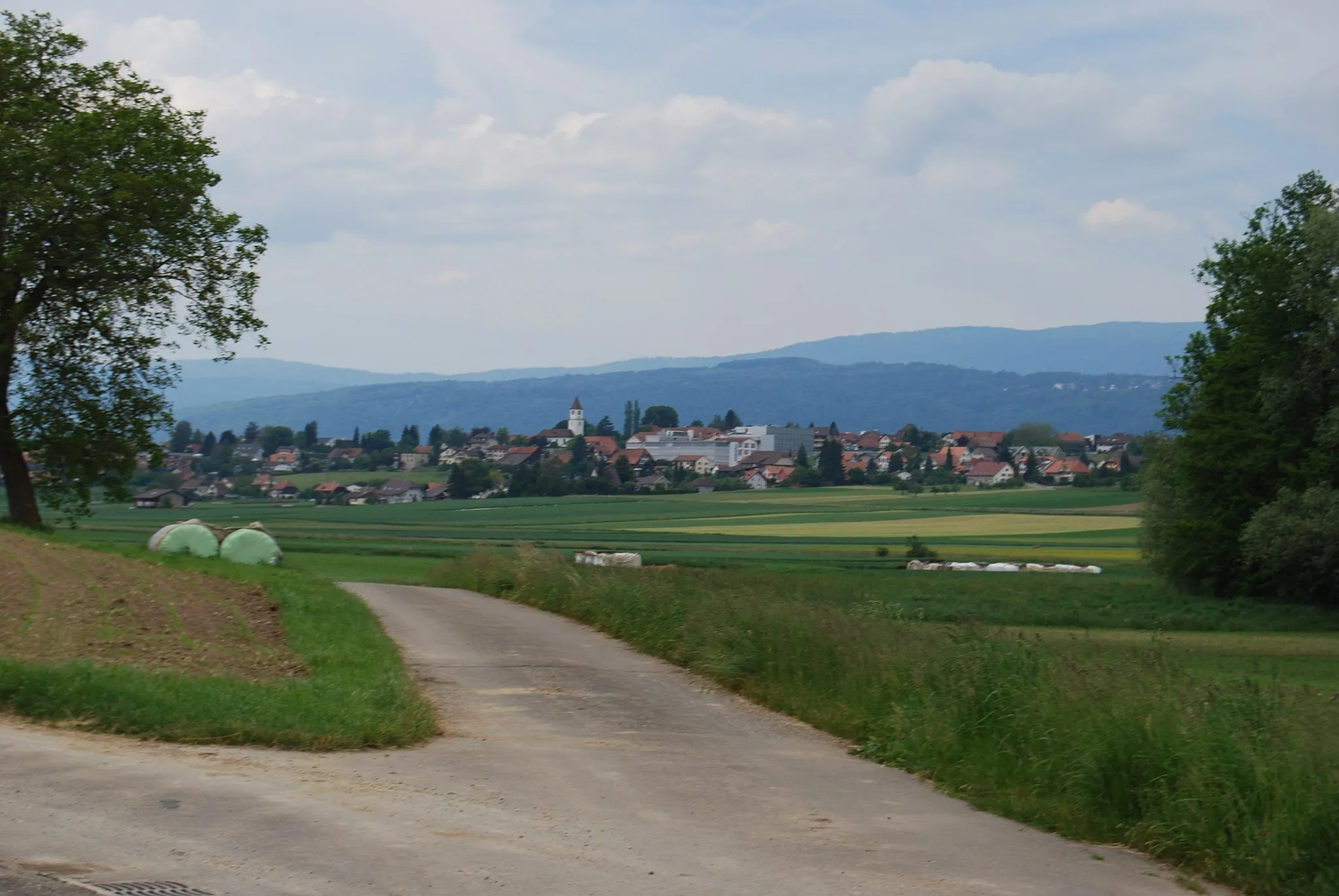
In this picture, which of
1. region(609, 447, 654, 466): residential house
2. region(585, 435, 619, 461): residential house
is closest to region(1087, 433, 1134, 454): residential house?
region(609, 447, 654, 466): residential house

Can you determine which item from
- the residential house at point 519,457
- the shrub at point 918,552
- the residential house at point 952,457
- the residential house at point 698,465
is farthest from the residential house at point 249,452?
the shrub at point 918,552

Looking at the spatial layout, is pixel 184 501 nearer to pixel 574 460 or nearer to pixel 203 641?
pixel 574 460

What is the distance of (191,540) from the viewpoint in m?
35.2

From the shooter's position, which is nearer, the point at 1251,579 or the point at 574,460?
the point at 1251,579

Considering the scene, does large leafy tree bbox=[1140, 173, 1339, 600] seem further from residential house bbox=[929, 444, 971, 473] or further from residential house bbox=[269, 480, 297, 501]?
residential house bbox=[929, 444, 971, 473]

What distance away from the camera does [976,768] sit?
9.64 m

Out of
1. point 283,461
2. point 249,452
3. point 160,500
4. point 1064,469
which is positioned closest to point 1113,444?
point 1064,469

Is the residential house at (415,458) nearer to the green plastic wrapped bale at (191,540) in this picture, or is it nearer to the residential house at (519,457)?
the residential house at (519,457)

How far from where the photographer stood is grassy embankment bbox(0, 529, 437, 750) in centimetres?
993

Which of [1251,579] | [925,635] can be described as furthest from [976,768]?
[1251,579]

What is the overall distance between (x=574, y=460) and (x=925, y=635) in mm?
151247

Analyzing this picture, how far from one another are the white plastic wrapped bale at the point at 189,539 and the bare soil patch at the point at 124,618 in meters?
16.7

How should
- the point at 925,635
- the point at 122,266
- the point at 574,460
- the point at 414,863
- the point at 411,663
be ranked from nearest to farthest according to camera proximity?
the point at 414,863, the point at 925,635, the point at 411,663, the point at 122,266, the point at 574,460

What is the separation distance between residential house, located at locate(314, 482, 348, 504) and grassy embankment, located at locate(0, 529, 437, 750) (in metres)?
112
